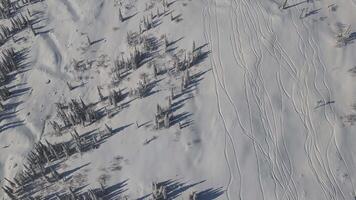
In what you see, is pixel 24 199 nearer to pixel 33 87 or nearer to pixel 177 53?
pixel 33 87

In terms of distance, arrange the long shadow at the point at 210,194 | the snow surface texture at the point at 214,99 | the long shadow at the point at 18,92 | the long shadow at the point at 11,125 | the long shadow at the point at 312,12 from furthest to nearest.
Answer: the long shadow at the point at 312,12, the long shadow at the point at 18,92, the long shadow at the point at 11,125, the snow surface texture at the point at 214,99, the long shadow at the point at 210,194

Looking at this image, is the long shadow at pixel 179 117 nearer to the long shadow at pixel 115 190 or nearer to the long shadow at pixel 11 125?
the long shadow at pixel 115 190

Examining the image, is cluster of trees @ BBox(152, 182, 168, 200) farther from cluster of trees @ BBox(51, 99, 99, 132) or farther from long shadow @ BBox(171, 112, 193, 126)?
cluster of trees @ BBox(51, 99, 99, 132)

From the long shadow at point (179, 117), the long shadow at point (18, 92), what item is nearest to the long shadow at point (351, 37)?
the long shadow at point (179, 117)

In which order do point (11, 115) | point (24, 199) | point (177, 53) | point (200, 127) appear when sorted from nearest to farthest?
point (24, 199)
point (200, 127)
point (11, 115)
point (177, 53)

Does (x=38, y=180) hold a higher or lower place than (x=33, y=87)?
lower

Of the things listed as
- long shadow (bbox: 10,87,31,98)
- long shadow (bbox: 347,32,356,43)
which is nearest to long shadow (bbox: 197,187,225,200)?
long shadow (bbox: 10,87,31,98)

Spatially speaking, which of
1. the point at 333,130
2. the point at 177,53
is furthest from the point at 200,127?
the point at 333,130

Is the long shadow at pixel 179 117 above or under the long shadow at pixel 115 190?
above
